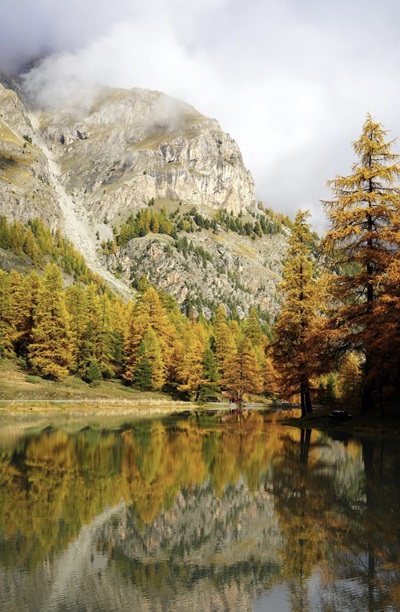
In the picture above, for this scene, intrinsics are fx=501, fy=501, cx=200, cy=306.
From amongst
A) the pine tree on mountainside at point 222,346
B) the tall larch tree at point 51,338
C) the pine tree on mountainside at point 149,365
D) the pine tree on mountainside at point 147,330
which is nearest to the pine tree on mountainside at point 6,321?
the tall larch tree at point 51,338

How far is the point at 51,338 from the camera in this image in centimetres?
6844

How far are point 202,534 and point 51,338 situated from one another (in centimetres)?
6269

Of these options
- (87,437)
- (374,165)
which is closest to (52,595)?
(87,437)

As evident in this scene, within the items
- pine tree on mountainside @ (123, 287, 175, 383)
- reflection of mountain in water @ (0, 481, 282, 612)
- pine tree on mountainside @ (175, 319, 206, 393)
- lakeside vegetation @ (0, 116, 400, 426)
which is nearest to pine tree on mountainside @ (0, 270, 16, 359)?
lakeside vegetation @ (0, 116, 400, 426)

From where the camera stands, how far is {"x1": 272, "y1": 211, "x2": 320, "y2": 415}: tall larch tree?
36.6m

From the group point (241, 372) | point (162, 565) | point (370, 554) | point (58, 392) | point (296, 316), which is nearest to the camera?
point (162, 565)

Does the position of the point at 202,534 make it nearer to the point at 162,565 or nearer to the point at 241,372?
the point at 162,565

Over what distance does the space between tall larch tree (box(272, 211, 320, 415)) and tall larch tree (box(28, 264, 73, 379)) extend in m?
37.6

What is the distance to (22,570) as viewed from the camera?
7223 millimetres

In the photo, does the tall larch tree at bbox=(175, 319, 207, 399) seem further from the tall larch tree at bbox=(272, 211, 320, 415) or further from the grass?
the tall larch tree at bbox=(272, 211, 320, 415)

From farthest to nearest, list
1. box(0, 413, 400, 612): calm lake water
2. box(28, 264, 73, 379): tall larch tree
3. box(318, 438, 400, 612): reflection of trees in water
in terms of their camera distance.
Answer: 1. box(28, 264, 73, 379): tall larch tree
2. box(0, 413, 400, 612): calm lake water
3. box(318, 438, 400, 612): reflection of trees in water

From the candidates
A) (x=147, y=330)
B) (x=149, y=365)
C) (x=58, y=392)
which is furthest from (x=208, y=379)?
(x=58, y=392)

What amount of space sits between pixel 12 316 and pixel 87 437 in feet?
163

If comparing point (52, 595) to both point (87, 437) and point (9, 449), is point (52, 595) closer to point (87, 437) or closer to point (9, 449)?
point (9, 449)
